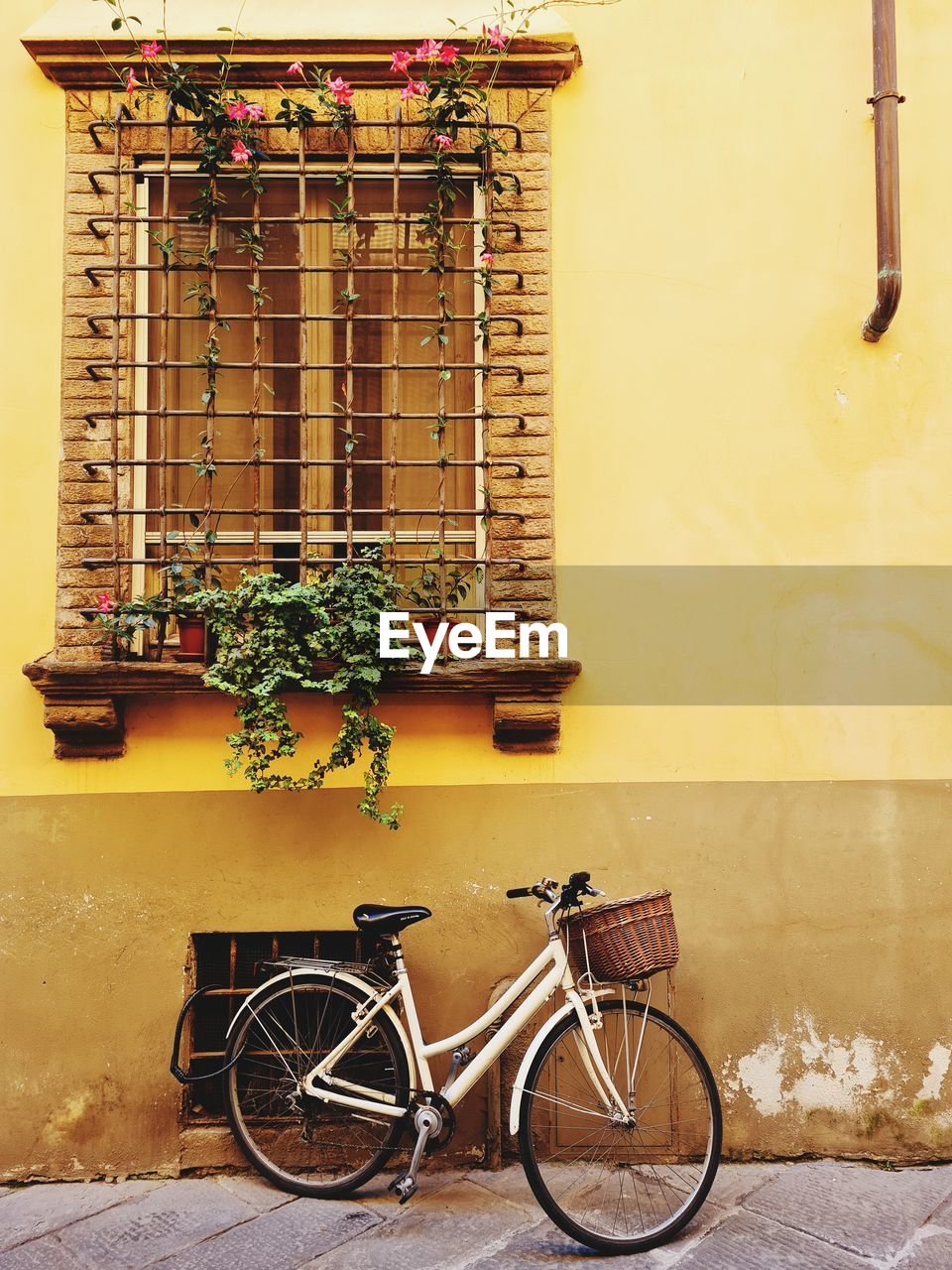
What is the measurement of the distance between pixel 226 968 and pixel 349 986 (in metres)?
0.65

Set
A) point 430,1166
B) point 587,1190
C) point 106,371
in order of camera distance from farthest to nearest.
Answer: point 106,371
point 430,1166
point 587,1190

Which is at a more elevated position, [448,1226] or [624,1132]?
[624,1132]

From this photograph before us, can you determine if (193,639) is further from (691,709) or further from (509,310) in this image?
(691,709)

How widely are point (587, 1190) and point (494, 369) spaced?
309cm

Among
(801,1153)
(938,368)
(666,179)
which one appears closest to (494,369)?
(666,179)

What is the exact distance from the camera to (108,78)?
3873 mm

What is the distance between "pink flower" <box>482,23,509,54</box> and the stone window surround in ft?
0.26

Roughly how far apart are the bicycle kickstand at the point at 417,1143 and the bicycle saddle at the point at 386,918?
615 mm

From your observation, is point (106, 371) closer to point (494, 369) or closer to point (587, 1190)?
point (494, 369)

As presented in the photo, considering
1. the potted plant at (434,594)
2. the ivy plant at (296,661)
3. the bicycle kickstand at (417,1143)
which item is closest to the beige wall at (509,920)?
the ivy plant at (296,661)

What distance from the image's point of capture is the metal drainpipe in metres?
3.79

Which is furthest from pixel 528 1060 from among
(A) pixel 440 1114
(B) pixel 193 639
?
(B) pixel 193 639

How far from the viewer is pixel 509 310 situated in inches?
154

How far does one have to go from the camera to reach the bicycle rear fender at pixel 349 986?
3.39m
